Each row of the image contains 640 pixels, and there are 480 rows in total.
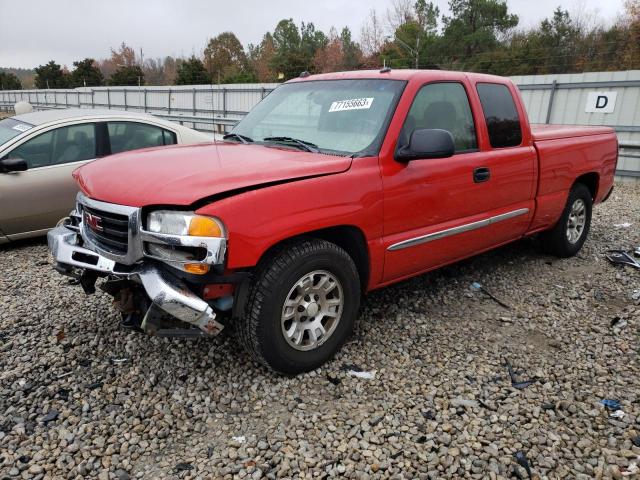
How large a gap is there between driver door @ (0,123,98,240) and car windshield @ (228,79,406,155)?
2570 mm

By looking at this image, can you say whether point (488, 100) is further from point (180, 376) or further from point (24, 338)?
point (24, 338)

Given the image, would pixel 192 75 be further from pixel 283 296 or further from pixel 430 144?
pixel 283 296

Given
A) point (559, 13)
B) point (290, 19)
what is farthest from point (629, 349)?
point (290, 19)

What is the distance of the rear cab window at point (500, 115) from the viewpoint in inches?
172

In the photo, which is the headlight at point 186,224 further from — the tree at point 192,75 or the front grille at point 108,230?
the tree at point 192,75

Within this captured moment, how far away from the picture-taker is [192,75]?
38125 millimetres

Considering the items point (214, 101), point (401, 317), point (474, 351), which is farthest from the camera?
point (214, 101)

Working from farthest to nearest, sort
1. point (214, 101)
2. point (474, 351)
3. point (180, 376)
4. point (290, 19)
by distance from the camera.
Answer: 1. point (290, 19)
2. point (214, 101)
3. point (474, 351)
4. point (180, 376)

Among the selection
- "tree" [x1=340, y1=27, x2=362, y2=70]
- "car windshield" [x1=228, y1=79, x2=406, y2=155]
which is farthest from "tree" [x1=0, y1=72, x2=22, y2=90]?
"car windshield" [x1=228, y1=79, x2=406, y2=155]

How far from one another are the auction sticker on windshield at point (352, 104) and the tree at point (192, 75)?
36.8 meters

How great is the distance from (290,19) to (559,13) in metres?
29.8

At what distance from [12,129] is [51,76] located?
187 feet

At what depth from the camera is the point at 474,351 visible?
12.1 ft

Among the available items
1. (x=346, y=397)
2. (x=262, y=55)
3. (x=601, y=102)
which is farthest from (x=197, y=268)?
(x=262, y=55)
